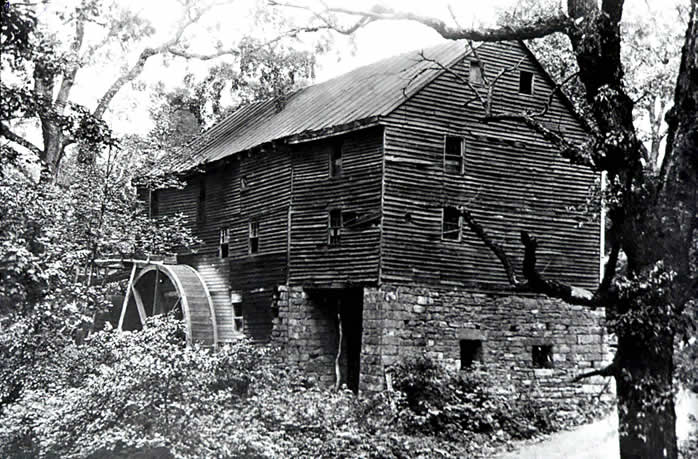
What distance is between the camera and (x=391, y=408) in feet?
62.0

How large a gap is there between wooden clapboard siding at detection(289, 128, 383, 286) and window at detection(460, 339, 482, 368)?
9.99 feet

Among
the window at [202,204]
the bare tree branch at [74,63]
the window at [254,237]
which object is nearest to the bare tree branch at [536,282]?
the window at [254,237]

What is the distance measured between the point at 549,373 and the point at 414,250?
504 cm

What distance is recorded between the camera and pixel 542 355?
23422 mm

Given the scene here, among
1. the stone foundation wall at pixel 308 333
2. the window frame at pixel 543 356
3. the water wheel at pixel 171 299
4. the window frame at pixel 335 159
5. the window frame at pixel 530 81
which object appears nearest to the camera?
the window frame at pixel 543 356

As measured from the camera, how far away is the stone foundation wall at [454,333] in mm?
20969

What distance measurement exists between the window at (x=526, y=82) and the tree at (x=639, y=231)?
11.7 metres

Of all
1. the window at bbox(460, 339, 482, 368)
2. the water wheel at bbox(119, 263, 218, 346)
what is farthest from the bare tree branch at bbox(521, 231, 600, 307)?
the water wheel at bbox(119, 263, 218, 346)

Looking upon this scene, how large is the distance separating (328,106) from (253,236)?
15.0 feet

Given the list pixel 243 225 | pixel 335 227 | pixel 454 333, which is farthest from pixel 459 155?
pixel 243 225

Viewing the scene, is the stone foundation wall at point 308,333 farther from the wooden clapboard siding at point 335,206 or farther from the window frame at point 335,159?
the window frame at point 335,159

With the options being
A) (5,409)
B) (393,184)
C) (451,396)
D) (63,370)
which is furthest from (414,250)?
(5,409)

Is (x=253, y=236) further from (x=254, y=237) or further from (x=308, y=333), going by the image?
(x=308, y=333)

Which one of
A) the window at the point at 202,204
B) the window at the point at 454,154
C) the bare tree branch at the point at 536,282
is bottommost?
the bare tree branch at the point at 536,282
